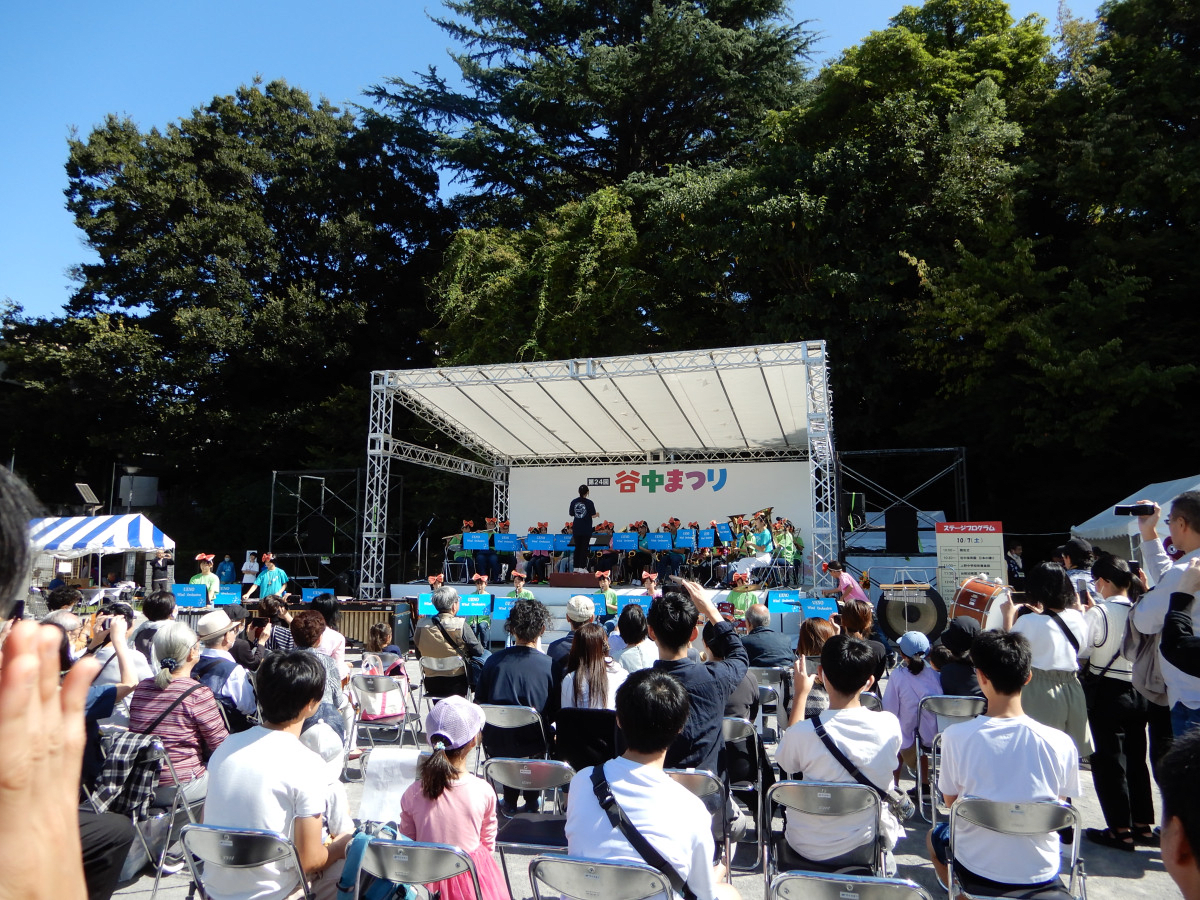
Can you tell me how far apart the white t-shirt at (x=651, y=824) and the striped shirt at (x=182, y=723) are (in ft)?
6.37

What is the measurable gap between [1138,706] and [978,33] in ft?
66.2

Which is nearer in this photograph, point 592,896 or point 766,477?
point 592,896

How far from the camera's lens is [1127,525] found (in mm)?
10797

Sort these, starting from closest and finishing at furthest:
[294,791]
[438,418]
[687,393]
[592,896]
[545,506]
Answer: [592,896] < [294,791] < [687,393] < [438,418] < [545,506]

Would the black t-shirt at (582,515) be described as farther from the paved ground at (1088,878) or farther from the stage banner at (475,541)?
the paved ground at (1088,878)

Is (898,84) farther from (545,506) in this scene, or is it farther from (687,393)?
(545,506)

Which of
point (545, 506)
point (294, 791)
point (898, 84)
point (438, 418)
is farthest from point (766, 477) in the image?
point (294, 791)

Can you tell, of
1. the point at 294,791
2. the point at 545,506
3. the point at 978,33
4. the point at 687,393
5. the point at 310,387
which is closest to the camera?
the point at 294,791

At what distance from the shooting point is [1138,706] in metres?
3.99

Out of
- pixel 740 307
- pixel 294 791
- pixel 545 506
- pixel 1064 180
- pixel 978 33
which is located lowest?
pixel 294 791

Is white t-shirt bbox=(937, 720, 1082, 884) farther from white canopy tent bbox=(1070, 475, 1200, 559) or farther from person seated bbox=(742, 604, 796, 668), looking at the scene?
white canopy tent bbox=(1070, 475, 1200, 559)

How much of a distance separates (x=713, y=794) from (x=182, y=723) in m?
2.19

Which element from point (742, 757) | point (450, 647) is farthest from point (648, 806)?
point (450, 647)

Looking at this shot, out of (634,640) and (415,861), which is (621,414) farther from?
(415,861)
